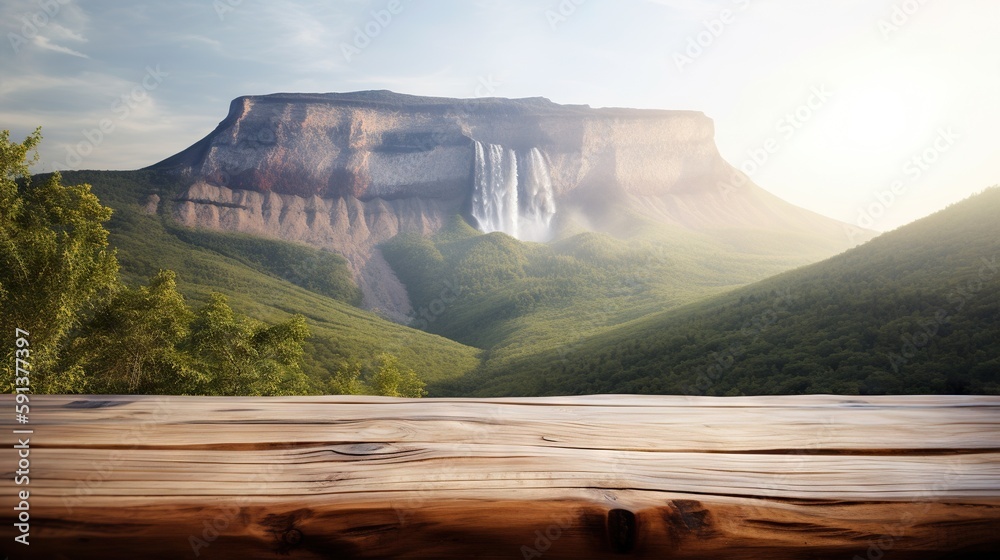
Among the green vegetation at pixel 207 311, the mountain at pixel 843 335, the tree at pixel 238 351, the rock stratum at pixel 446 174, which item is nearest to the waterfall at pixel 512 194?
the rock stratum at pixel 446 174

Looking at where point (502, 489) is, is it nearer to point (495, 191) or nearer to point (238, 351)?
point (238, 351)

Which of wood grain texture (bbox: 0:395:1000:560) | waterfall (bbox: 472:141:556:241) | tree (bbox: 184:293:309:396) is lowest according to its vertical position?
tree (bbox: 184:293:309:396)

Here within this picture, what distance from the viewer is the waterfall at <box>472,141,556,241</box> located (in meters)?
93.2

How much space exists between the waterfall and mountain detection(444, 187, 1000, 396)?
2541 inches

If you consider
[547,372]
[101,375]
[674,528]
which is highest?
[674,528]

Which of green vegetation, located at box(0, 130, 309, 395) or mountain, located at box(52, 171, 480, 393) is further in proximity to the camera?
mountain, located at box(52, 171, 480, 393)

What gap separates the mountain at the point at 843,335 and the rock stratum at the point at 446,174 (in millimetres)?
51645

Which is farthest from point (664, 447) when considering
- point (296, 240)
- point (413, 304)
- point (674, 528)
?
point (296, 240)

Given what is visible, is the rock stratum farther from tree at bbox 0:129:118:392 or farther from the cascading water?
tree at bbox 0:129:118:392

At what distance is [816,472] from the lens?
1146mm

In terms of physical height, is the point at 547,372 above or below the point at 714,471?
below

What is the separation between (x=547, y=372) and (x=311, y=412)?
82.0 ft

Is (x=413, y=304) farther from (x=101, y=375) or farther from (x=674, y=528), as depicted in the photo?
(x=674, y=528)

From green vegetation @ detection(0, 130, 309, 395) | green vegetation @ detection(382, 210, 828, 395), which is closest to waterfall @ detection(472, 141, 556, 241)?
green vegetation @ detection(382, 210, 828, 395)
